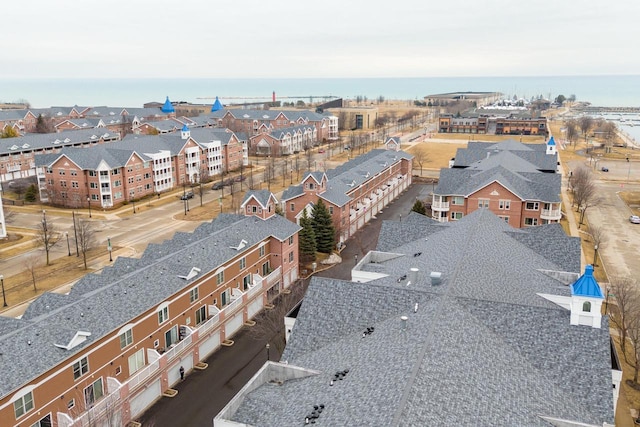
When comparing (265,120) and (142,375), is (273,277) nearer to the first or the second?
(142,375)

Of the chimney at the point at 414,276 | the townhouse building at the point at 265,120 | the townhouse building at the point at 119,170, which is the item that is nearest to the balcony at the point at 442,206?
the chimney at the point at 414,276

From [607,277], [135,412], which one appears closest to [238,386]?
[135,412]

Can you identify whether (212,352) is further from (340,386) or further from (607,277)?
(607,277)

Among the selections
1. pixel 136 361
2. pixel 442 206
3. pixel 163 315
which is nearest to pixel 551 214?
pixel 442 206

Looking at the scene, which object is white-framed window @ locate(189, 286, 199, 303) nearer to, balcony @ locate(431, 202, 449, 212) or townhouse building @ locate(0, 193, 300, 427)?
townhouse building @ locate(0, 193, 300, 427)

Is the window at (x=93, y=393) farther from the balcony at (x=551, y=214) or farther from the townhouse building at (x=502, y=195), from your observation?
the balcony at (x=551, y=214)

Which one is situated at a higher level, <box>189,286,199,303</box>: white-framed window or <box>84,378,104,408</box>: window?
<box>189,286,199,303</box>: white-framed window

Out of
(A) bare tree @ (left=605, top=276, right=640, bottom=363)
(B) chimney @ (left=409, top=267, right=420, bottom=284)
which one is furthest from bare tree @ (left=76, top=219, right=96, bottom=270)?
(A) bare tree @ (left=605, top=276, right=640, bottom=363)
